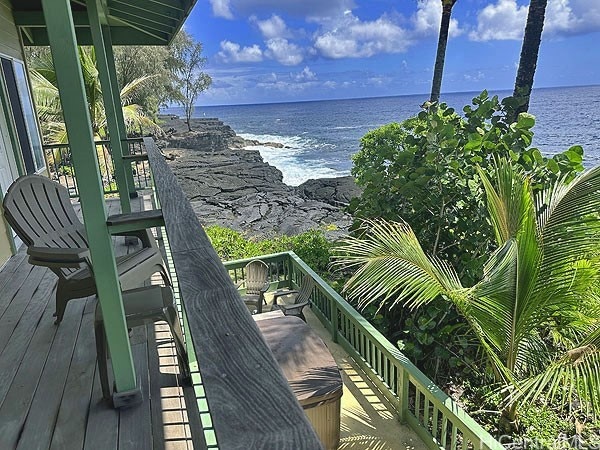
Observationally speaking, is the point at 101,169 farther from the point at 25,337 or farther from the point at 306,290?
the point at 25,337

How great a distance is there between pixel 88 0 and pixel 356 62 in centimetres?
8410

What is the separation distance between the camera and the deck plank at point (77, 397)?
1944 mm

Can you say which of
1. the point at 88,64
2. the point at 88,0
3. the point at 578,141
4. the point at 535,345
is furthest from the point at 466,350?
the point at 578,141

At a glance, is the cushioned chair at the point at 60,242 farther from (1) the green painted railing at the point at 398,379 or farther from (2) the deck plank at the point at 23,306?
(1) the green painted railing at the point at 398,379

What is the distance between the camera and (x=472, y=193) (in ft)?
15.8

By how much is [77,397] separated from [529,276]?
302 cm

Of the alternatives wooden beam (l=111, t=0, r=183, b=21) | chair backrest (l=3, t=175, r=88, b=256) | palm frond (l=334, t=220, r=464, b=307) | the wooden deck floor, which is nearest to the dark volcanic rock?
wooden beam (l=111, t=0, r=183, b=21)

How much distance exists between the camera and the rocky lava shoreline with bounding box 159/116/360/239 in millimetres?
15859

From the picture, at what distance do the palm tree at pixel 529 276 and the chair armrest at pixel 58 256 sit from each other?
206 centimetres

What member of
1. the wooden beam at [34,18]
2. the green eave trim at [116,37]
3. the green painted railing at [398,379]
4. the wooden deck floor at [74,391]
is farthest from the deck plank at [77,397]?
the green eave trim at [116,37]

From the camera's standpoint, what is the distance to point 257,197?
797 inches

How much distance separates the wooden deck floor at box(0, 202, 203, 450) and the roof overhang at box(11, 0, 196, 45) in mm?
3198

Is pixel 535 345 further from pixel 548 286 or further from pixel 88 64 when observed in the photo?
pixel 88 64

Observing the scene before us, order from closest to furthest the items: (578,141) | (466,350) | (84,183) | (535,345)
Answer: (84,183) → (535,345) → (466,350) → (578,141)
